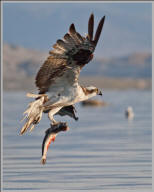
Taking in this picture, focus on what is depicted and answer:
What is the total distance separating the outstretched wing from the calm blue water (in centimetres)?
146

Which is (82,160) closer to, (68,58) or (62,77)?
(62,77)

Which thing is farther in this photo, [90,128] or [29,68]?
[29,68]

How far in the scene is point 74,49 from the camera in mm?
11000

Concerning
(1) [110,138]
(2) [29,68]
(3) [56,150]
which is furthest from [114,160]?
(2) [29,68]

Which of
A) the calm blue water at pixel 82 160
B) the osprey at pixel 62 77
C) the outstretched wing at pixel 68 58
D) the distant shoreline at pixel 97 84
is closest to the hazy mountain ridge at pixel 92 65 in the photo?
the distant shoreline at pixel 97 84

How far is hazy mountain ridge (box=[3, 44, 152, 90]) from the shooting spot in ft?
329

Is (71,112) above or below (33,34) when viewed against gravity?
below

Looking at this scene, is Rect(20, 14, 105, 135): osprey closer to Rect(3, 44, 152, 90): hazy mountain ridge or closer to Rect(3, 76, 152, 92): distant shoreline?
Rect(3, 76, 152, 92): distant shoreline

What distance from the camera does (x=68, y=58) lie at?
11.1 metres

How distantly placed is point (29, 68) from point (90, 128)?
82.8 meters

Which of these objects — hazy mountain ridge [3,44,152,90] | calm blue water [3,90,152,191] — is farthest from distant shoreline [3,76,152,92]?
calm blue water [3,90,152,191]

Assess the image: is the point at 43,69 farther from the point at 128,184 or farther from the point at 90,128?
the point at 90,128

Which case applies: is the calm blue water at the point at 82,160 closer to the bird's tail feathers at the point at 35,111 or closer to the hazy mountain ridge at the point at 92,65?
the bird's tail feathers at the point at 35,111

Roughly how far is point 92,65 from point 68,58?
112969 millimetres
